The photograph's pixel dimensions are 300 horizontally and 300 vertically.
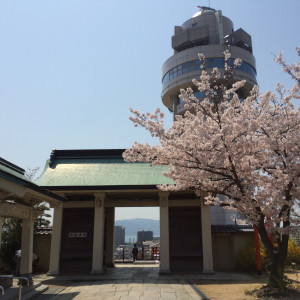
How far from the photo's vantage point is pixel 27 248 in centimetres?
1242

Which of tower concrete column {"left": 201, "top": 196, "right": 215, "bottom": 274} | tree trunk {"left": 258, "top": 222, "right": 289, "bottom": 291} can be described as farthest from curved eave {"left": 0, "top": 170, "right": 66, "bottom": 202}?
tower concrete column {"left": 201, "top": 196, "right": 215, "bottom": 274}

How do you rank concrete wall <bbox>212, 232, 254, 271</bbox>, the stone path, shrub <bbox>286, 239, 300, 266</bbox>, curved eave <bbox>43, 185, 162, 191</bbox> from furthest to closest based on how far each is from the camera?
shrub <bbox>286, 239, 300, 266</bbox> < concrete wall <bbox>212, 232, 254, 271</bbox> < curved eave <bbox>43, 185, 162, 191</bbox> < the stone path

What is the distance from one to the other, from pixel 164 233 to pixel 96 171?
5577 millimetres

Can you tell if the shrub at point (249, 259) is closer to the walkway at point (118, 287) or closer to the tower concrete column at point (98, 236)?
the walkway at point (118, 287)

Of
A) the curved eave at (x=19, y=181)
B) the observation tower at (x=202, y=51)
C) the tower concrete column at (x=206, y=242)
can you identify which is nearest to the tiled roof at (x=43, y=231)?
the curved eave at (x=19, y=181)

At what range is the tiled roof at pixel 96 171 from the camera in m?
17.2

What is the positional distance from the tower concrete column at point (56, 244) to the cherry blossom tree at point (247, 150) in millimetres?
7884

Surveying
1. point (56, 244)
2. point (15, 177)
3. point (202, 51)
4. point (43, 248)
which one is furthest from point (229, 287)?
point (202, 51)

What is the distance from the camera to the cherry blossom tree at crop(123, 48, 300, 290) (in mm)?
10672

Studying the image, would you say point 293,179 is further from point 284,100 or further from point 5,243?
point 5,243

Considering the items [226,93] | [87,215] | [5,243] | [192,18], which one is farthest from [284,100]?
[192,18]

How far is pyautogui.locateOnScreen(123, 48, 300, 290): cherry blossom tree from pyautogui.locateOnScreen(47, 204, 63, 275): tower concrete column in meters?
7.88

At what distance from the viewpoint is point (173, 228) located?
58.7ft

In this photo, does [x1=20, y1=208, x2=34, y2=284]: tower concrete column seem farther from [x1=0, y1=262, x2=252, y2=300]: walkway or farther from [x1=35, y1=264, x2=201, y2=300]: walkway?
[x1=35, y1=264, x2=201, y2=300]: walkway
